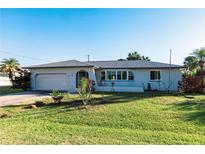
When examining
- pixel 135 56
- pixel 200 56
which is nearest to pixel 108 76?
pixel 200 56

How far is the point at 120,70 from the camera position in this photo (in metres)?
26.3

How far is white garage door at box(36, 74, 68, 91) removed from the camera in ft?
85.6

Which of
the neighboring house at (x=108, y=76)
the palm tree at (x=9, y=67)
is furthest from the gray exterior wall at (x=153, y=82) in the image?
the palm tree at (x=9, y=67)

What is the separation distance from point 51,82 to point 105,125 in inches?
711

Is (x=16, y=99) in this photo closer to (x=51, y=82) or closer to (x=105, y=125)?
(x=51, y=82)

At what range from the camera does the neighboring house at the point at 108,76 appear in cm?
2488

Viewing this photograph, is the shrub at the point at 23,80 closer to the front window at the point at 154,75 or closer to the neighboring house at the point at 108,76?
the neighboring house at the point at 108,76

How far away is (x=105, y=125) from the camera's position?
9945 millimetres

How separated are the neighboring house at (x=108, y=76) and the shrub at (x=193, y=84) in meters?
1.52
